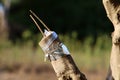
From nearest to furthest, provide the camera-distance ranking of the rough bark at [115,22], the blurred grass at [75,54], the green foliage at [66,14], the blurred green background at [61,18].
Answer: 1. the rough bark at [115,22]
2. the blurred grass at [75,54]
3. the blurred green background at [61,18]
4. the green foliage at [66,14]

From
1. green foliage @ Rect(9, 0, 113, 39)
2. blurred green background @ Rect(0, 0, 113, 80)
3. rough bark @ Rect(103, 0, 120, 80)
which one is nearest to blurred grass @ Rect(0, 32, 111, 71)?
blurred green background @ Rect(0, 0, 113, 80)

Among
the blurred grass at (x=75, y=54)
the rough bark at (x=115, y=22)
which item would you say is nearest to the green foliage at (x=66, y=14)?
the blurred grass at (x=75, y=54)

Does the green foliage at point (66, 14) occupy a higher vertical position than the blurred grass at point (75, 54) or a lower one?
higher

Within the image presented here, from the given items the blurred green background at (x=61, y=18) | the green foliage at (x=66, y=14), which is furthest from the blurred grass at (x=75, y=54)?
the green foliage at (x=66, y=14)

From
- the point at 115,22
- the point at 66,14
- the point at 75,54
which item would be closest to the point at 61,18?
the point at 66,14

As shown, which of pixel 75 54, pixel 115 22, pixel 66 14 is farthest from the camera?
pixel 66 14

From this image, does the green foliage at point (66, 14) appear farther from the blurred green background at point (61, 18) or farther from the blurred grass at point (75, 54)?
the blurred grass at point (75, 54)

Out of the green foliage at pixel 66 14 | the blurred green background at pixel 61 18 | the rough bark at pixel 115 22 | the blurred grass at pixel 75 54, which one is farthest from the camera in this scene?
the green foliage at pixel 66 14

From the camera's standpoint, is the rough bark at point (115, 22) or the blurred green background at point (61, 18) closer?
the rough bark at point (115, 22)

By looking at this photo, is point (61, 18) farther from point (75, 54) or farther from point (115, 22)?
point (115, 22)

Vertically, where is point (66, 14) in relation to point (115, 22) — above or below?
above

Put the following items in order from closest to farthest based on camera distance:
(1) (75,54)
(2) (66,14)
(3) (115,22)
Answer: (3) (115,22)
(1) (75,54)
(2) (66,14)

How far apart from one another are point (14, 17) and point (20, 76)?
334 inches

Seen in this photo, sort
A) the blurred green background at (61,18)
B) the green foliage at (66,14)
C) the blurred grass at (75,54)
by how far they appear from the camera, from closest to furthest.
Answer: the blurred grass at (75,54)
the blurred green background at (61,18)
the green foliage at (66,14)
